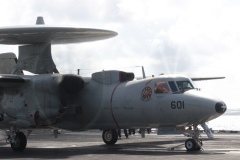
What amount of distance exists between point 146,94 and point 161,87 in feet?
2.84

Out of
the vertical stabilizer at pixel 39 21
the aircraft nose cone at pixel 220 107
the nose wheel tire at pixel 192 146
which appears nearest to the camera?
the aircraft nose cone at pixel 220 107

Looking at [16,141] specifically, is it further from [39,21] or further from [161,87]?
[161,87]

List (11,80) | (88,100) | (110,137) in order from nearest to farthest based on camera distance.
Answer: (11,80)
(88,100)
(110,137)

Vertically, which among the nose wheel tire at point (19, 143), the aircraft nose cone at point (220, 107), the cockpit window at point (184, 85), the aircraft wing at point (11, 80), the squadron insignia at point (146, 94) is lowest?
the nose wheel tire at point (19, 143)

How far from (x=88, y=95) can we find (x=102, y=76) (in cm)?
126

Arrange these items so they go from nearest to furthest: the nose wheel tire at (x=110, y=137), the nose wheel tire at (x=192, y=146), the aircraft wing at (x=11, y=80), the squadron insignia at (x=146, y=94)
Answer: the nose wheel tire at (x=192, y=146) < the squadron insignia at (x=146, y=94) < the aircraft wing at (x=11, y=80) < the nose wheel tire at (x=110, y=137)

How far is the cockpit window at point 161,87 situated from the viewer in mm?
24942

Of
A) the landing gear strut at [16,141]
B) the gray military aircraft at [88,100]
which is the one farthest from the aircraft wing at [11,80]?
the landing gear strut at [16,141]

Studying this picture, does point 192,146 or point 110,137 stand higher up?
point 110,137

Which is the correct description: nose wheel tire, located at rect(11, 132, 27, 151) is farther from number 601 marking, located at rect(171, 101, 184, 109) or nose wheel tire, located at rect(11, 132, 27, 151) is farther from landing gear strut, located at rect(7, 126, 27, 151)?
number 601 marking, located at rect(171, 101, 184, 109)

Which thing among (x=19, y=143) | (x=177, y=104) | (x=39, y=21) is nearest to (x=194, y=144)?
(x=177, y=104)

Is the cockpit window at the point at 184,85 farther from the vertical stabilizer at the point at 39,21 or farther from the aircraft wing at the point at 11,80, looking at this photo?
the vertical stabilizer at the point at 39,21

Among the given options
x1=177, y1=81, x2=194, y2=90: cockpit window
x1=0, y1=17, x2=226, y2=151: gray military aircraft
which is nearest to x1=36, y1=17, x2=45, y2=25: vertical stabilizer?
x1=0, y1=17, x2=226, y2=151: gray military aircraft

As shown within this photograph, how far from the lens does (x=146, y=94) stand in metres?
25.4
